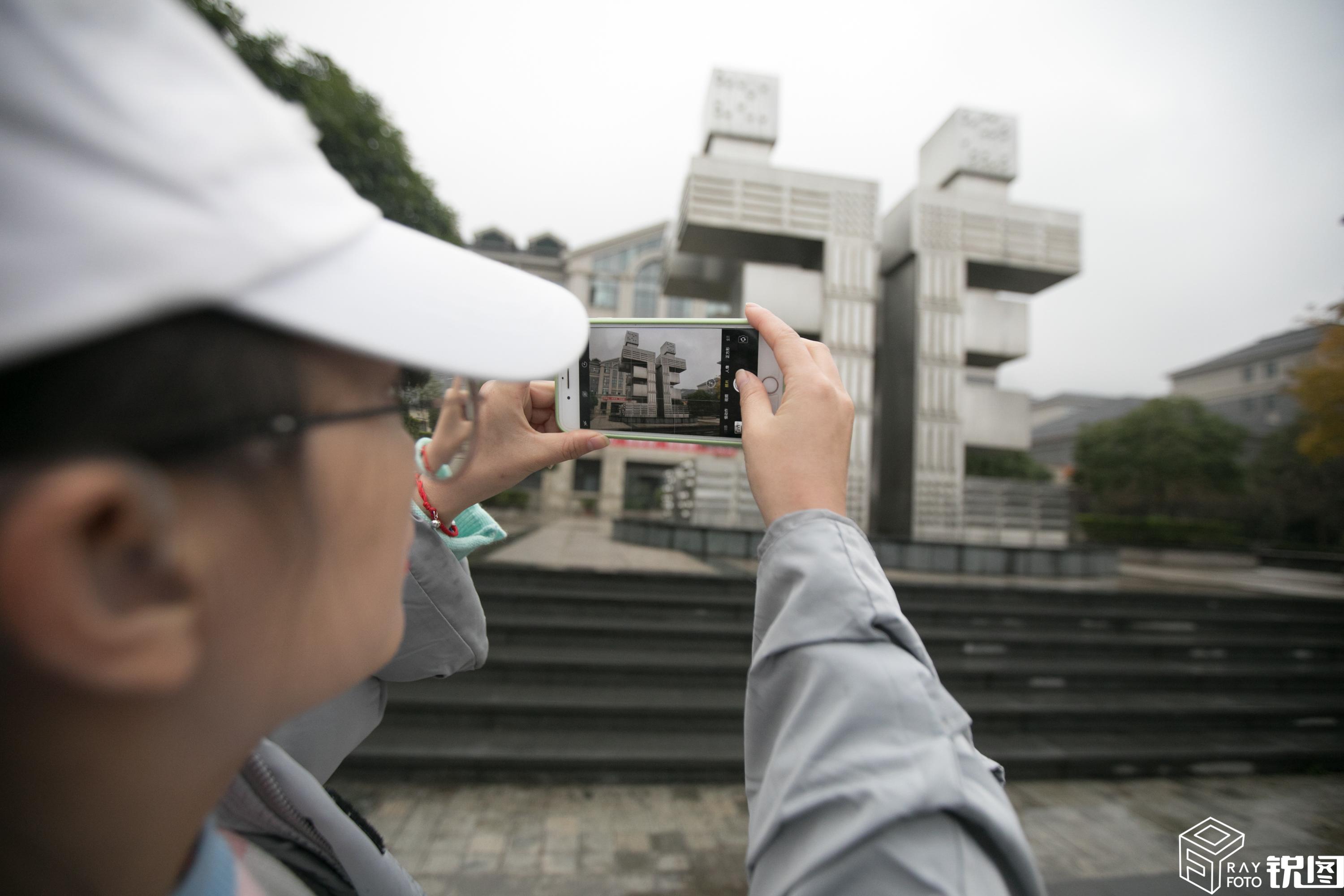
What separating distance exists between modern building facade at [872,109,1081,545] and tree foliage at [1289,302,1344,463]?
21.3ft

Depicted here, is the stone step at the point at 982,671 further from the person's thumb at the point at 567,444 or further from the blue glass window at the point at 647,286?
the blue glass window at the point at 647,286

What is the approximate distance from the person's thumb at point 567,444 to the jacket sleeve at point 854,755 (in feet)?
2.01

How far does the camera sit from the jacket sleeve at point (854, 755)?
0.61m

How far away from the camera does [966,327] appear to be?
9570 mm

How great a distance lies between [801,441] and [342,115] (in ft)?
37.6

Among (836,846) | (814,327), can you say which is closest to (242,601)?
(836,846)

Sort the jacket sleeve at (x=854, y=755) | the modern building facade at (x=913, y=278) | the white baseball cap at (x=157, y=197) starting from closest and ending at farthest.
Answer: the white baseball cap at (x=157, y=197), the jacket sleeve at (x=854, y=755), the modern building facade at (x=913, y=278)

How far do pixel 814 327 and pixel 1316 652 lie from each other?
6.94 metres

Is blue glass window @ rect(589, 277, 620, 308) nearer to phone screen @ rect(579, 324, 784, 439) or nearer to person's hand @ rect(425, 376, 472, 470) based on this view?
phone screen @ rect(579, 324, 784, 439)

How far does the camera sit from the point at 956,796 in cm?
61

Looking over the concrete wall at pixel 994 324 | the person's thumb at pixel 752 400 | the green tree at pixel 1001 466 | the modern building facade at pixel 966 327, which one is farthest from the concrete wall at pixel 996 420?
the green tree at pixel 1001 466

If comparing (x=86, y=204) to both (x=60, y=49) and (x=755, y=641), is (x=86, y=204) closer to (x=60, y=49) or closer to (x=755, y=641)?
(x=60, y=49)

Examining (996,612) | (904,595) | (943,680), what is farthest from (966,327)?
(943,680)

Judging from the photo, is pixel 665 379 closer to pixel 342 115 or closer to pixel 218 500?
pixel 218 500
